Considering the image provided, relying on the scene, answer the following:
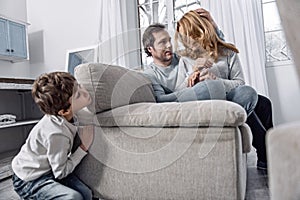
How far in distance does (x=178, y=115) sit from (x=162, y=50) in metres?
0.67

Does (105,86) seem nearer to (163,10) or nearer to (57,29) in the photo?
(163,10)

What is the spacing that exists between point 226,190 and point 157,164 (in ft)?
0.84

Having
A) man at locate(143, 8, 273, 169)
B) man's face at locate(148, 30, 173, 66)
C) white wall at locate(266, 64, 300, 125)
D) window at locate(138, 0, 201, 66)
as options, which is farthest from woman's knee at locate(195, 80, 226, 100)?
window at locate(138, 0, 201, 66)

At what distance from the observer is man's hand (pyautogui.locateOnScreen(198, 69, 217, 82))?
1342 millimetres

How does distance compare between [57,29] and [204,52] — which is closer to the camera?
[204,52]

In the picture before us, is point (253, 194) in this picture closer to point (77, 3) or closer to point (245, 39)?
point (245, 39)

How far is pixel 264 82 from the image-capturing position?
101 inches

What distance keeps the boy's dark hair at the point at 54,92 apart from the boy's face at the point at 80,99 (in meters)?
0.03

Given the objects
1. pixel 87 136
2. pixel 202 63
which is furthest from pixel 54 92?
pixel 202 63

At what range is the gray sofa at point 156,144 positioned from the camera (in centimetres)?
95

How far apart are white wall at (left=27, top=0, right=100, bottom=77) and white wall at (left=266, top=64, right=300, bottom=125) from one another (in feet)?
6.29

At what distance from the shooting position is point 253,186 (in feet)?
4.75

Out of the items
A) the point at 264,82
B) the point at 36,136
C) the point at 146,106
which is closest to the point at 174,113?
the point at 146,106

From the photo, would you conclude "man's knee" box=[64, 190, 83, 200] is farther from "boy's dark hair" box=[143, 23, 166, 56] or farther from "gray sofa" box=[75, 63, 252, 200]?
"boy's dark hair" box=[143, 23, 166, 56]
